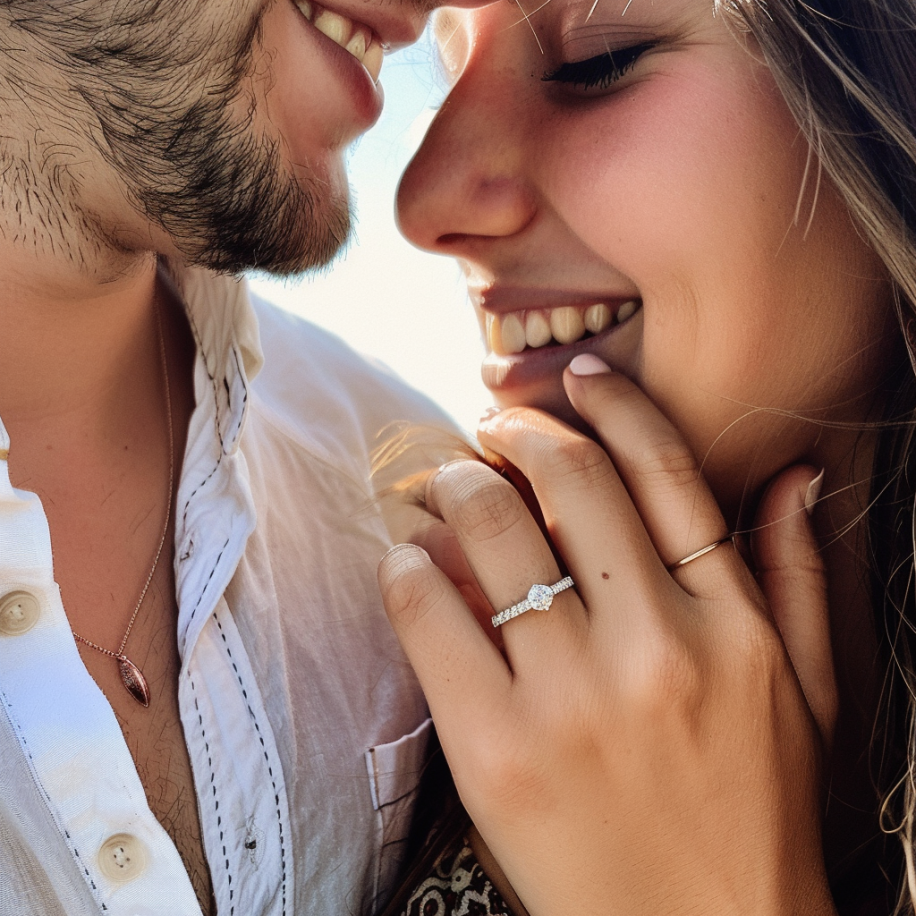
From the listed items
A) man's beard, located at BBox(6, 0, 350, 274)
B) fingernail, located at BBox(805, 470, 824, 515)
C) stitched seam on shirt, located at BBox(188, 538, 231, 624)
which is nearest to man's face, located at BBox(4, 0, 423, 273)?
man's beard, located at BBox(6, 0, 350, 274)

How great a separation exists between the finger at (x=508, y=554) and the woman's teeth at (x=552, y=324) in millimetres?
287

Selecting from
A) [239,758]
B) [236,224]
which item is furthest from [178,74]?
[239,758]

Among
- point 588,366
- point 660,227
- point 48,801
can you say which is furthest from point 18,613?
point 660,227

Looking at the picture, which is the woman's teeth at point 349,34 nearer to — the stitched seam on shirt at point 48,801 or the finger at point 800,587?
the finger at point 800,587

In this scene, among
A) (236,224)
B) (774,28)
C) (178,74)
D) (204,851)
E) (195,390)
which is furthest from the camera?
(195,390)

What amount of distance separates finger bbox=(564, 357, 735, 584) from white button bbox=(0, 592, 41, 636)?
2.71 ft

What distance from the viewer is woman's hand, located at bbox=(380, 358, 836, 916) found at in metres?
1.13

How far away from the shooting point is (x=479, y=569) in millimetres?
1245

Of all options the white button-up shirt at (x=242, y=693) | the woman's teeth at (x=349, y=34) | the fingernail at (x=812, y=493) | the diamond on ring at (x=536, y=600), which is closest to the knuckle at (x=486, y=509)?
the diamond on ring at (x=536, y=600)

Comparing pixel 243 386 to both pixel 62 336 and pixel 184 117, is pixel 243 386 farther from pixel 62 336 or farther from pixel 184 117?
pixel 184 117

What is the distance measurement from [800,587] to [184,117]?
1231 millimetres

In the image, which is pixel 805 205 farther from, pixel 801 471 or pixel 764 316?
pixel 801 471

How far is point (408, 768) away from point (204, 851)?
0.35m

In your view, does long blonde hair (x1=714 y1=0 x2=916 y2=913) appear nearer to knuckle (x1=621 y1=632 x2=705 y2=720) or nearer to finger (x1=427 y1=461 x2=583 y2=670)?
knuckle (x1=621 y1=632 x2=705 y2=720)
